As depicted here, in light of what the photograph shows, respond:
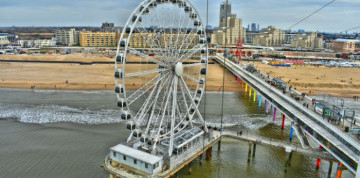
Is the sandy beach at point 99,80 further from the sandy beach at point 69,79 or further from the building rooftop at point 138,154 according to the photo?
the building rooftop at point 138,154

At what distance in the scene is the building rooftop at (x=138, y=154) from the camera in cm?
2256

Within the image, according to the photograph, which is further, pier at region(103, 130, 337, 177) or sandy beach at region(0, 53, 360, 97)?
sandy beach at region(0, 53, 360, 97)

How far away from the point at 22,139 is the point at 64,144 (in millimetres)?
5867

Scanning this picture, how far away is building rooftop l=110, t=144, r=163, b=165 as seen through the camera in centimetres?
2256

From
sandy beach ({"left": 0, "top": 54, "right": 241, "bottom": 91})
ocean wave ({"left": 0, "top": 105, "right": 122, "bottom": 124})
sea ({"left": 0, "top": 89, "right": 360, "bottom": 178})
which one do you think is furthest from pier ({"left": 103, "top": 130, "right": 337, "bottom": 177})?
sandy beach ({"left": 0, "top": 54, "right": 241, "bottom": 91})

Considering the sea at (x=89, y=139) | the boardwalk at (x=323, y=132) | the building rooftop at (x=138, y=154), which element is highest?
the boardwalk at (x=323, y=132)

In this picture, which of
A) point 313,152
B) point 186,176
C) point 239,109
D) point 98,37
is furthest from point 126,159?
point 98,37

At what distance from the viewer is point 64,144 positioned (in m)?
33.7

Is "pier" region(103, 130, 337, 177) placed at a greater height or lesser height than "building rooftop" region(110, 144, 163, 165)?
lesser

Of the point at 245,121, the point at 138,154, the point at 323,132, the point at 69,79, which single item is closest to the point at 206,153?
the point at 138,154

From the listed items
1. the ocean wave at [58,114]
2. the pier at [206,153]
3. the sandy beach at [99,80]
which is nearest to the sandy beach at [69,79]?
the sandy beach at [99,80]

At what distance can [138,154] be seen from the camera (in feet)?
76.8

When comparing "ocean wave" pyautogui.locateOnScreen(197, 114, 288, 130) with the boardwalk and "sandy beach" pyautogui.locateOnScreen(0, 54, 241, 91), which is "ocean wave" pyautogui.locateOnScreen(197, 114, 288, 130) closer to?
the boardwalk

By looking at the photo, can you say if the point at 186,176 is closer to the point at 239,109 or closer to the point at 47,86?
the point at 239,109
